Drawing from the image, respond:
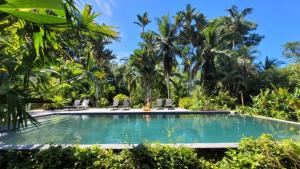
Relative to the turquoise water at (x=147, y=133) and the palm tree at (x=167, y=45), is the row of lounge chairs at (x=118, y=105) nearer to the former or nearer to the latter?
the turquoise water at (x=147, y=133)

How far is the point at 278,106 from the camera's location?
1259 cm

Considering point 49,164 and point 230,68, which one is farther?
point 230,68

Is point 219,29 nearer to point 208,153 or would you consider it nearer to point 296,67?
point 296,67

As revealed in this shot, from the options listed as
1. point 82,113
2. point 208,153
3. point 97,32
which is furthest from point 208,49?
point 97,32

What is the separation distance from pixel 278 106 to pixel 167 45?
13.8 metres

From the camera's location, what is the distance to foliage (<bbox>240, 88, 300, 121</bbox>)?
11602 mm

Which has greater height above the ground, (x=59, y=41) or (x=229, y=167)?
(x=59, y=41)

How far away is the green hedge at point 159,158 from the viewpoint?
363 centimetres

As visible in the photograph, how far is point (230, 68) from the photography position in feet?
79.0

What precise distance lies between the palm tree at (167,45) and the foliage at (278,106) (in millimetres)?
10933

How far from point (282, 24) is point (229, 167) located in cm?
3711

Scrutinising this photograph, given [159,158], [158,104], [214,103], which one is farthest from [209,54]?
[159,158]

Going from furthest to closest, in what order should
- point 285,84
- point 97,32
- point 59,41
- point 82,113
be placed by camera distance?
point 285,84, point 82,113, point 59,41, point 97,32

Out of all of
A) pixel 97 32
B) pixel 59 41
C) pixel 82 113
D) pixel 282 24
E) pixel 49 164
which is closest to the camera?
pixel 97 32
